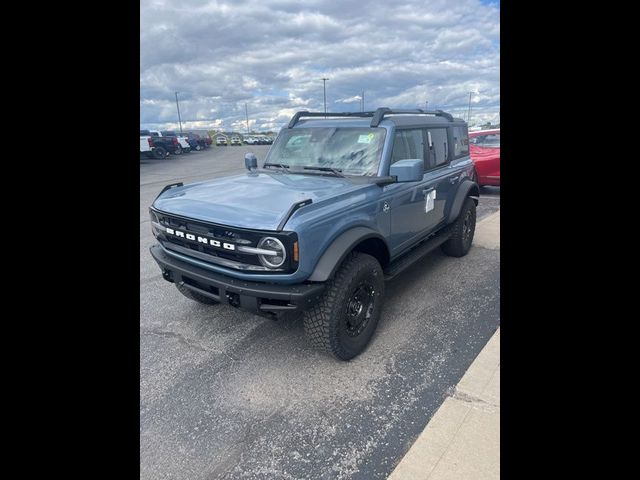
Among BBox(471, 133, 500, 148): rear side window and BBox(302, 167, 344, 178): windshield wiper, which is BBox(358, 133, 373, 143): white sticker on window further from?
BBox(471, 133, 500, 148): rear side window

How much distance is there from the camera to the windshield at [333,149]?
12.0 feet

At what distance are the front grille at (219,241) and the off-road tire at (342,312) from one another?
43 cm

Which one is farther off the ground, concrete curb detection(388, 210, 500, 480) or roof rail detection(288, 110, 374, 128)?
roof rail detection(288, 110, 374, 128)

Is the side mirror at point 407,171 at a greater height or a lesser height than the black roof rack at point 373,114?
lesser

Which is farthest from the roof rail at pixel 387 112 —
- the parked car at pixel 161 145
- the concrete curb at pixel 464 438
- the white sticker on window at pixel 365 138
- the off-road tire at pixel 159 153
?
the off-road tire at pixel 159 153

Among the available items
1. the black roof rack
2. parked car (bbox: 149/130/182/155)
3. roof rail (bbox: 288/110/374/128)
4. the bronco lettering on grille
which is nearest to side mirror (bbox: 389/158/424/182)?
the black roof rack

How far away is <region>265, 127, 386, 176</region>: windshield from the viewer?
3662mm

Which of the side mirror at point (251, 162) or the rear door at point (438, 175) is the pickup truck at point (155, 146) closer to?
the side mirror at point (251, 162)

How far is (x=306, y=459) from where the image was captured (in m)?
2.21

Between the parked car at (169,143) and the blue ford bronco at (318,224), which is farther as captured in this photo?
the parked car at (169,143)

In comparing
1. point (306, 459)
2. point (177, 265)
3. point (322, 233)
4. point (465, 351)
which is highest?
point (322, 233)
